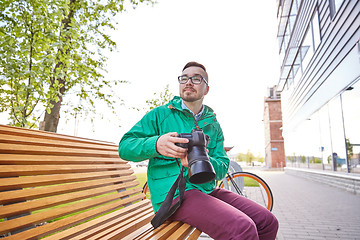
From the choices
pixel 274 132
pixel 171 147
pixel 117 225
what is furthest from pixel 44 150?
pixel 274 132

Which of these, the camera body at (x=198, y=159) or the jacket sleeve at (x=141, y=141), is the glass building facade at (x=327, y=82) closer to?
the jacket sleeve at (x=141, y=141)

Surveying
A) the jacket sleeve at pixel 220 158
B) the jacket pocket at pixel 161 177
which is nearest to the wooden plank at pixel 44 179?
the jacket pocket at pixel 161 177

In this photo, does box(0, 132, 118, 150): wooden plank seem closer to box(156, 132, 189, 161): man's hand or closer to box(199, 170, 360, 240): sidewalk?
box(156, 132, 189, 161): man's hand

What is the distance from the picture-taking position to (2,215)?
1.36 m

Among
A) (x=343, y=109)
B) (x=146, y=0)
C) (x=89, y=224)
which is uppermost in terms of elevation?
(x=146, y=0)

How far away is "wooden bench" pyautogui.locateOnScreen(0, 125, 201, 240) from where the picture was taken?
150 cm

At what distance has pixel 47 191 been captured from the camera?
1.73 meters

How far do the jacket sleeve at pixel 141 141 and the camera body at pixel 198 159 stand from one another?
0.78 ft

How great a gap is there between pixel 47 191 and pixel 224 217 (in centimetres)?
120

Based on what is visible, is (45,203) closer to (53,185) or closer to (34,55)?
(53,185)

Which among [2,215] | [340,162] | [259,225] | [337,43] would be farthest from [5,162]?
[340,162]

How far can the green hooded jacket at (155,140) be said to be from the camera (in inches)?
69.5

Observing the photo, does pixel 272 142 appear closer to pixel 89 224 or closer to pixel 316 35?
pixel 316 35

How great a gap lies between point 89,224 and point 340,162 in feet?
33.0
